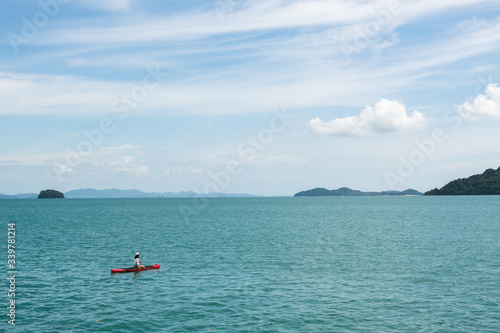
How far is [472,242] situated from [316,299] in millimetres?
52823

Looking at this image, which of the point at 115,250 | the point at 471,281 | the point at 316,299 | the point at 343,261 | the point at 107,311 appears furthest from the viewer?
the point at 115,250

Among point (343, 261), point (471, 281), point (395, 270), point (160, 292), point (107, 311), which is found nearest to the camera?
point (107, 311)

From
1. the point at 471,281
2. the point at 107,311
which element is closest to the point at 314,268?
the point at 471,281

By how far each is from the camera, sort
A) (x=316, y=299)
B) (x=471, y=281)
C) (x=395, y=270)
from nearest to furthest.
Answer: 1. (x=316, y=299)
2. (x=471, y=281)
3. (x=395, y=270)

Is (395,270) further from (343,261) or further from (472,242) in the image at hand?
(472,242)

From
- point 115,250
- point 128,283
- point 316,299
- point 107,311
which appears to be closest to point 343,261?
point 316,299

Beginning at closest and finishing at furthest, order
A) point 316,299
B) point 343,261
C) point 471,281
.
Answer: point 316,299, point 471,281, point 343,261

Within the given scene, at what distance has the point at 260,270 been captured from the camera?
Answer: 52500 millimetres

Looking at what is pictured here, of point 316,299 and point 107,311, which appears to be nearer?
point 107,311

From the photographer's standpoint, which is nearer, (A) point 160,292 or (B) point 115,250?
(A) point 160,292

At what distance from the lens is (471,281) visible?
Result: 4525cm

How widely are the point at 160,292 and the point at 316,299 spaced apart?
1652 centimetres

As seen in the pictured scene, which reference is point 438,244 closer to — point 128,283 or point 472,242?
point 472,242

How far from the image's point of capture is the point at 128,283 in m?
46.2
